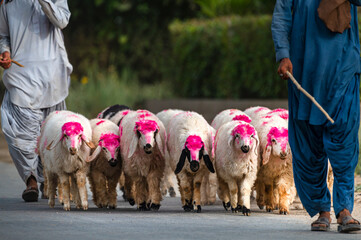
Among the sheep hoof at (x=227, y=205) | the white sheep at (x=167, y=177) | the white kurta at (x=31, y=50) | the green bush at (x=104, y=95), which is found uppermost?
the green bush at (x=104, y=95)

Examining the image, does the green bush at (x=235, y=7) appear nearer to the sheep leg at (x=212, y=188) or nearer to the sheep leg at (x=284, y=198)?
the sheep leg at (x=212, y=188)

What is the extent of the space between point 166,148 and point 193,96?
1012cm

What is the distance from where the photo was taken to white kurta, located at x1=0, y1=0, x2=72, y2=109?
1117 cm

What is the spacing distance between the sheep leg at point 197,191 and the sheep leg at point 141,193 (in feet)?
2.02

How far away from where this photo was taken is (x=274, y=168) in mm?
10227

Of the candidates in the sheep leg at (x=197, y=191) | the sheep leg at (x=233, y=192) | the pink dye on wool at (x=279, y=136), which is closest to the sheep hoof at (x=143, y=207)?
the sheep leg at (x=197, y=191)

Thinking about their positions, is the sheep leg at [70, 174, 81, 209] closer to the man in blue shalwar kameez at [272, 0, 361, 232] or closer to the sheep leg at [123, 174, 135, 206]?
the sheep leg at [123, 174, 135, 206]

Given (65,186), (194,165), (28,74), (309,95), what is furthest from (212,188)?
(309,95)

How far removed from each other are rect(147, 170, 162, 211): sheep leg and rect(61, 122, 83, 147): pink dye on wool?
1020 millimetres

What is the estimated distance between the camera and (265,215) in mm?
9711

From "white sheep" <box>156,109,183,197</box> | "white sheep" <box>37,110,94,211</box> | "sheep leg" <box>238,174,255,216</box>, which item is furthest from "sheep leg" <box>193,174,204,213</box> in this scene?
"white sheep" <box>156,109,183,197</box>

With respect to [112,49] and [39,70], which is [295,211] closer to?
[39,70]

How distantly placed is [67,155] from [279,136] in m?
2.54

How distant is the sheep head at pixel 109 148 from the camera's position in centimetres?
1015
